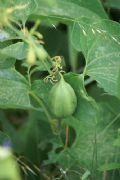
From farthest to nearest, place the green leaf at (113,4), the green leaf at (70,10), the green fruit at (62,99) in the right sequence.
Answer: the green leaf at (113,4)
the green leaf at (70,10)
the green fruit at (62,99)

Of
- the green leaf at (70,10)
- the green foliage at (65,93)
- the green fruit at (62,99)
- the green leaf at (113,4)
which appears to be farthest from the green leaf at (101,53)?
Result: the green leaf at (113,4)

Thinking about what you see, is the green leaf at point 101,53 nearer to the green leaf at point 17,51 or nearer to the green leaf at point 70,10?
the green leaf at point 17,51

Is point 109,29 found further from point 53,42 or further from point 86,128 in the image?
point 53,42

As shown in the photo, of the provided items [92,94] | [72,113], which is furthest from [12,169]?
[92,94]

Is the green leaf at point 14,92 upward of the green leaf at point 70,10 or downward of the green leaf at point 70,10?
downward

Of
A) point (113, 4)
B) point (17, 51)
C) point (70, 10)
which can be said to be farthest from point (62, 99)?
point (113, 4)

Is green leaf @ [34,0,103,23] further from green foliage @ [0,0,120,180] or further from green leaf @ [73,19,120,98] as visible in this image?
green leaf @ [73,19,120,98]
